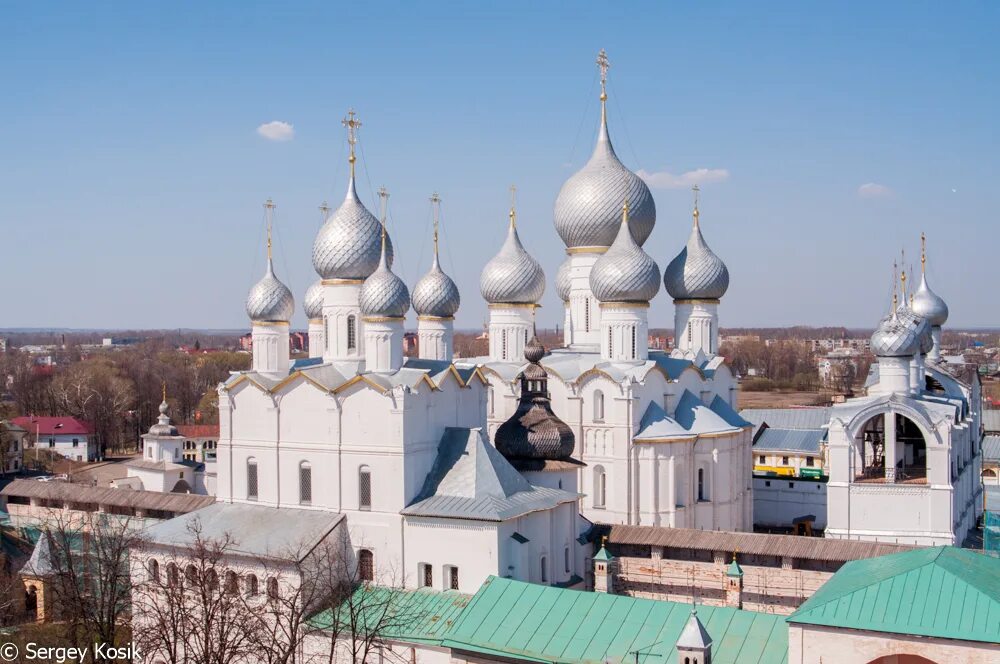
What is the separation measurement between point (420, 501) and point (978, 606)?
911cm

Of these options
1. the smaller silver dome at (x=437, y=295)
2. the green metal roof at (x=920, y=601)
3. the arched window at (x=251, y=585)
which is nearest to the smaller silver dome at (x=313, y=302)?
the smaller silver dome at (x=437, y=295)

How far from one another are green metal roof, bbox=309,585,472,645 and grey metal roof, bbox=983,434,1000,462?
2461cm

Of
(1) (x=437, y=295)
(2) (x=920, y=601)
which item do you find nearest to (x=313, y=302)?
(1) (x=437, y=295)

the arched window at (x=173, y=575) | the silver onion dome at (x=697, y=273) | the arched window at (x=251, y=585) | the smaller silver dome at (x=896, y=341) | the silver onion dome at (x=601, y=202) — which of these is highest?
the silver onion dome at (x=601, y=202)

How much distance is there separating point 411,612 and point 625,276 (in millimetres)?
9486

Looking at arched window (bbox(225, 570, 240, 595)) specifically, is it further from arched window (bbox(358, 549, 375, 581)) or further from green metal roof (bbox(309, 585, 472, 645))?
arched window (bbox(358, 549, 375, 581))

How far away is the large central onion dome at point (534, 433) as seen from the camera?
20.4 meters

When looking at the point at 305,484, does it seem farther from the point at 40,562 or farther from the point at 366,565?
the point at 40,562

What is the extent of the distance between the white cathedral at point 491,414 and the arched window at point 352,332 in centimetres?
4

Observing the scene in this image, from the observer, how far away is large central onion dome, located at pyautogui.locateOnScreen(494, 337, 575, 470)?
66.8 feet

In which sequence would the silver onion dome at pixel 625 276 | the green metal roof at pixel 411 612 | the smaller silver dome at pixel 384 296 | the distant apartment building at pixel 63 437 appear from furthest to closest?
1. the distant apartment building at pixel 63 437
2. the silver onion dome at pixel 625 276
3. the smaller silver dome at pixel 384 296
4. the green metal roof at pixel 411 612

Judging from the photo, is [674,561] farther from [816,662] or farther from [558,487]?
[816,662]

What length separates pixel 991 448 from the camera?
35719 millimetres

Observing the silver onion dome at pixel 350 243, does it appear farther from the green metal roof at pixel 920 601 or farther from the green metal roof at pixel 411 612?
the green metal roof at pixel 920 601
